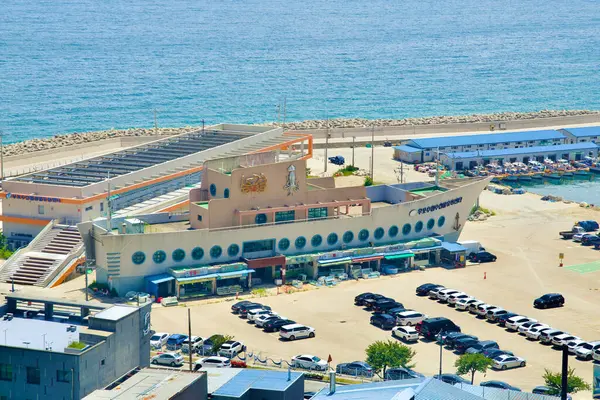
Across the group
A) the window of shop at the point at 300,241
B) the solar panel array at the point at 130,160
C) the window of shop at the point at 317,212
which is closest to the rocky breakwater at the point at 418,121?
the solar panel array at the point at 130,160

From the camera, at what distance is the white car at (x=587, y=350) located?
44719 millimetres

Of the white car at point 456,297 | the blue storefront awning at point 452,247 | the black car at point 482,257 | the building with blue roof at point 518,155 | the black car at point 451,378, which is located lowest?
the black car at point 451,378

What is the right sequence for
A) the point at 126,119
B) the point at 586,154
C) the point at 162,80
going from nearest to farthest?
the point at 586,154 → the point at 126,119 → the point at 162,80

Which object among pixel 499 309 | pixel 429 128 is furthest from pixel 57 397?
pixel 429 128

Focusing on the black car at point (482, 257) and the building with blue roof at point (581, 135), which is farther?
the building with blue roof at point (581, 135)

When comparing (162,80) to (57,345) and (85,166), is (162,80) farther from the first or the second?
(57,345)

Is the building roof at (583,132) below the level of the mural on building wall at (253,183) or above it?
above

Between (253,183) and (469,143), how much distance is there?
37617 mm

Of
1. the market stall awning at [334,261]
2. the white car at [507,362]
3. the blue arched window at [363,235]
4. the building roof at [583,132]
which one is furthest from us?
the building roof at [583,132]

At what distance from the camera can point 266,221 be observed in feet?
182

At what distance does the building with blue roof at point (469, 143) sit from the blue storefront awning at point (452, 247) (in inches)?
1040

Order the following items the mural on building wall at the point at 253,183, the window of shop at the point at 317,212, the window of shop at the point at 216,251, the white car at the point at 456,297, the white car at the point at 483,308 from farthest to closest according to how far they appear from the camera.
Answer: the window of shop at the point at 317,212
the mural on building wall at the point at 253,183
the window of shop at the point at 216,251
the white car at the point at 456,297
the white car at the point at 483,308

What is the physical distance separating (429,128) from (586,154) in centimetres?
1597

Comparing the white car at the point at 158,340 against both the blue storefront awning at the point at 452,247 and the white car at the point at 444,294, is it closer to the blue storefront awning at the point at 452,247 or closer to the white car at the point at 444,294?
the white car at the point at 444,294
